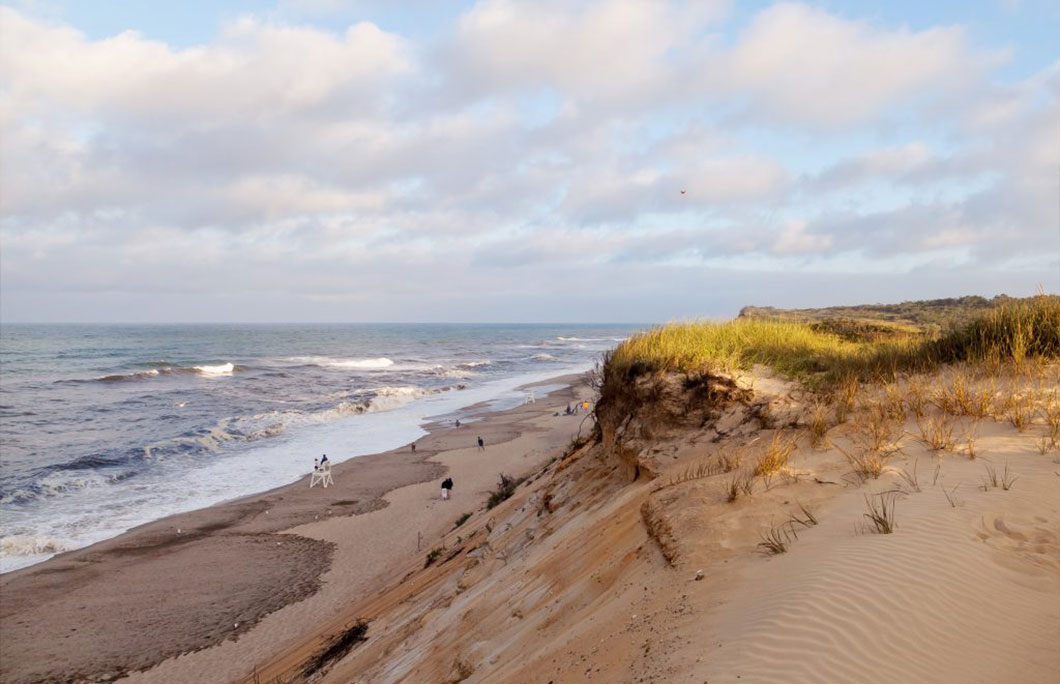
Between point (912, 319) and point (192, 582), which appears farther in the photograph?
point (912, 319)

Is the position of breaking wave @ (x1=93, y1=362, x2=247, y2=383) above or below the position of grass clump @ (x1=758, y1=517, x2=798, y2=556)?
below

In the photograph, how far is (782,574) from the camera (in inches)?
139

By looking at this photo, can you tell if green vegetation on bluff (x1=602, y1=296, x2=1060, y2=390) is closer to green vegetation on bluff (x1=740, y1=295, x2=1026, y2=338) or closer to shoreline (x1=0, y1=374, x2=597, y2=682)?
green vegetation on bluff (x1=740, y1=295, x2=1026, y2=338)

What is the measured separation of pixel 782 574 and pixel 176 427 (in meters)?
28.9

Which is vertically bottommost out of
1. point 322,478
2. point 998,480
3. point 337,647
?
point 322,478

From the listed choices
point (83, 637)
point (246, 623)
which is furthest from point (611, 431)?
point (83, 637)

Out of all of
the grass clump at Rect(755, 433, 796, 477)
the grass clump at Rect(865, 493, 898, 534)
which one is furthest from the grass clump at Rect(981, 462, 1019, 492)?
the grass clump at Rect(755, 433, 796, 477)

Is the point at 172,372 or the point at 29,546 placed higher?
the point at 172,372

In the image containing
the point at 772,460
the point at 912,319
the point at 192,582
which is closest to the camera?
the point at 772,460

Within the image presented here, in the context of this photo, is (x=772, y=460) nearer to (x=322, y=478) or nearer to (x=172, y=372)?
(x=322, y=478)

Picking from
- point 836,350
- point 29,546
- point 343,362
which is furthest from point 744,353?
point 343,362

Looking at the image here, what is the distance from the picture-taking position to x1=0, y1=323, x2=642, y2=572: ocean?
1666cm

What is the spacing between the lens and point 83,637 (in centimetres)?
1015

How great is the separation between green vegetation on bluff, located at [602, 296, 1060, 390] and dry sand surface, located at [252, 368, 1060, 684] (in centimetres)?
82
